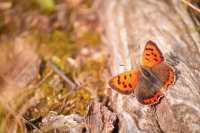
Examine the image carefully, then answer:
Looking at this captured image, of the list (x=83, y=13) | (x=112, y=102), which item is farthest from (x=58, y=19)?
(x=112, y=102)

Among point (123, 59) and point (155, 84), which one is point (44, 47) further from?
point (155, 84)

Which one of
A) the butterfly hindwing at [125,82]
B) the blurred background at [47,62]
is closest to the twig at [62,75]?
the blurred background at [47,62]

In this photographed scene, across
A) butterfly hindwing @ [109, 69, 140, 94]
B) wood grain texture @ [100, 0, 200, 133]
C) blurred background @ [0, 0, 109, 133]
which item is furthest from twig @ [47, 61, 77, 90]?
butterfly hindwing @ [109, 69, 140, 94]

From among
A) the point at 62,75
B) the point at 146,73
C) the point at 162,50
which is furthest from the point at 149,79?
the point at 62,75

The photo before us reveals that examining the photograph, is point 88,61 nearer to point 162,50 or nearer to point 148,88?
point 162,50

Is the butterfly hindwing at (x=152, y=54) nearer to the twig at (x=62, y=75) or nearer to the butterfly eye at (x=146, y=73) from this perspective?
the butterfly eye at (x=146, y=73)
